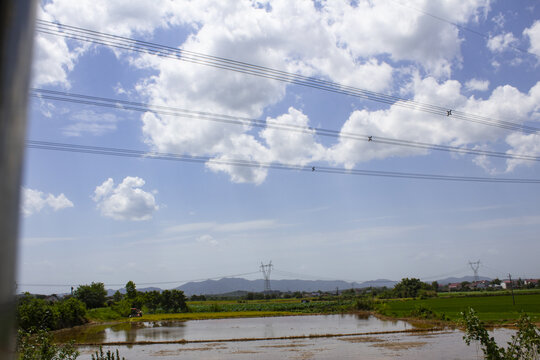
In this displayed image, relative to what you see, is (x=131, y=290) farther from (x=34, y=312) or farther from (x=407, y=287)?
(x=407, y=287)

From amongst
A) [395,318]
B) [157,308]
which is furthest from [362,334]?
[157,308]

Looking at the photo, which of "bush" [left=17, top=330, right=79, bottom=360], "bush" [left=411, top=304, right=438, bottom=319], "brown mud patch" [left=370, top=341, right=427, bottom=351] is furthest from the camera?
"bush" [left=411, top=304, right=438, bottom=319]

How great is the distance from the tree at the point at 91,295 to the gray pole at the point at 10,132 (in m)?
113

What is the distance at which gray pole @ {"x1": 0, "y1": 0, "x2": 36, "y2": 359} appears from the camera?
887 mm

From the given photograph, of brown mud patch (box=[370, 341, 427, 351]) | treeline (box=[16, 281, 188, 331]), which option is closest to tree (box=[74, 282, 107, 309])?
treeline (box=[16, 281, 188, 331])

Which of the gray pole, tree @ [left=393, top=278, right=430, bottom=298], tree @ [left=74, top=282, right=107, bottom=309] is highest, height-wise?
the gray pole

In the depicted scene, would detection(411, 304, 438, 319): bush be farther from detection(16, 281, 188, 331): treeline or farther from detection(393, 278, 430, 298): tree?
detection(393, 278, 430, 298): tree

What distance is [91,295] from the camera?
103m

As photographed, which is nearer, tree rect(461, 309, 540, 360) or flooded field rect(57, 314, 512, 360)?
tree rect(461, 309, 540, 360)

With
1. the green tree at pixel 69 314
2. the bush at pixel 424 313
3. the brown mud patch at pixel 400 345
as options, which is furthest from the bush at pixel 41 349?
the bush at pixel 424 313

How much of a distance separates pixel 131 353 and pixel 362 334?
88.1 feet

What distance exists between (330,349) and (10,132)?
41.7 meters

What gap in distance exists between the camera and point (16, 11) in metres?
1.01

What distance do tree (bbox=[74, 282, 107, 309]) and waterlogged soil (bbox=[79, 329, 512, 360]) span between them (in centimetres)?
6436
